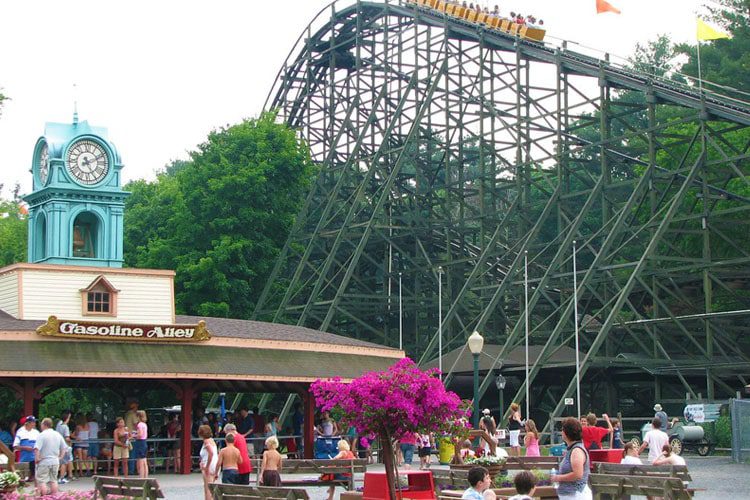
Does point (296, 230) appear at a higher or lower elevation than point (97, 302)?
higher

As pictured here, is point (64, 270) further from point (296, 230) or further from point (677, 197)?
point (296, 230)

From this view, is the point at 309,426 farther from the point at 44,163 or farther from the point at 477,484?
the point at 477,484

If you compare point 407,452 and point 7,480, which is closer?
point 7,480

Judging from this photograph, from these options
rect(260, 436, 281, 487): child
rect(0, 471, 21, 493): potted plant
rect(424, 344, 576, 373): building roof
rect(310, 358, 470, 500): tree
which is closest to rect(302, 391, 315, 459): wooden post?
rect(424, 344, 576, 373): building roof

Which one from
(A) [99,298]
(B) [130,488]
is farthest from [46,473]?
(A) [99,298]

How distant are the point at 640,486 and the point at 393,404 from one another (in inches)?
144

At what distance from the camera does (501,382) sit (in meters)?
40.3

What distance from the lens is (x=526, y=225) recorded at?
183ft

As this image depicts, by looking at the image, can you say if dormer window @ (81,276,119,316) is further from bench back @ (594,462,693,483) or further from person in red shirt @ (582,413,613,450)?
bench back @ (594,462,693,483)

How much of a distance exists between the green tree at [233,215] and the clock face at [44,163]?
16.9 meters

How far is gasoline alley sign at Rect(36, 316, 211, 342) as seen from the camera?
99.5 ft

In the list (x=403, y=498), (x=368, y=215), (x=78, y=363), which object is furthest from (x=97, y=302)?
(x=368, y=215)

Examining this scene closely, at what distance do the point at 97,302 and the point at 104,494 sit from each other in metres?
14.9

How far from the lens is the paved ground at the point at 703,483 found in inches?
955
